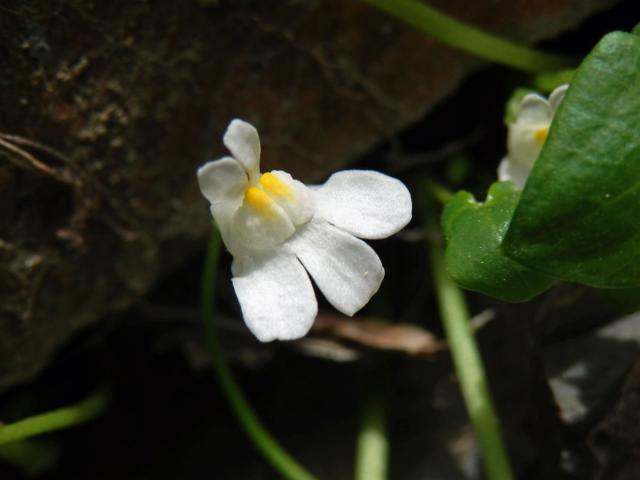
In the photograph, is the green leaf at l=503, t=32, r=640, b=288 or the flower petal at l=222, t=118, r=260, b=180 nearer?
the green leaf at l=503, t=32, r=640, b=288

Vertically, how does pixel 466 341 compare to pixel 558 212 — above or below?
above

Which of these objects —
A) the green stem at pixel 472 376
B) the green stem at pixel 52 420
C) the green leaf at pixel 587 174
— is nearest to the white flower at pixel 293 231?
the green leaf at pixel 587 174

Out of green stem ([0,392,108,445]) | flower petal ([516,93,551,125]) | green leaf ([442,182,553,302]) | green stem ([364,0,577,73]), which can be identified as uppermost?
green stem ([364,0,577,73])

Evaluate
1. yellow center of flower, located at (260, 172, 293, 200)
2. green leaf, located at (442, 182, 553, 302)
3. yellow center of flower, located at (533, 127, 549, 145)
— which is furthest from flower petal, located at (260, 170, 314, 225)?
yellow center of flower, located at (533, 127, 549, 145)

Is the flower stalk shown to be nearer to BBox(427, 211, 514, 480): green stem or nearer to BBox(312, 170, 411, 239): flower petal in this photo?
BBox(427, 211, 514, 480): green stem

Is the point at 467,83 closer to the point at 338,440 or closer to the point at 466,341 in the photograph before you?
the point at 466,341

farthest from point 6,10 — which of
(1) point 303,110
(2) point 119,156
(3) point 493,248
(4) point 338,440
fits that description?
(4) point 338,440

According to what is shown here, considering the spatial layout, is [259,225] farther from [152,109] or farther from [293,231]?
[152,109]
